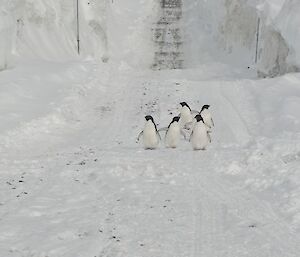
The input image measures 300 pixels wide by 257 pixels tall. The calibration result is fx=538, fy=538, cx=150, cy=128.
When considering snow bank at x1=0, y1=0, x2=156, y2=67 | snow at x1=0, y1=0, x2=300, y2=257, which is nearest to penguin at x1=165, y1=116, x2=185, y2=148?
snow at x1=0, y1=0, x2=300, y2=257

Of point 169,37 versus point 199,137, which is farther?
point 169,37

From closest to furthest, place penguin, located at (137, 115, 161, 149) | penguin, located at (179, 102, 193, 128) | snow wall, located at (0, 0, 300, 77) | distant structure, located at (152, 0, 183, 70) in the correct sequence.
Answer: penguin, located at (137, 115, 161, 149) → penguin, located at (179, 102, 193, 128) → snow wall, located at (0, 0, 300, 77) → distant structure, located at (152, 0, 183, 70)

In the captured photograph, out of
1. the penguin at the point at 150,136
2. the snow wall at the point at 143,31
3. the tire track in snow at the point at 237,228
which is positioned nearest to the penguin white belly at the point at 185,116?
the penguin at the point at 150,136

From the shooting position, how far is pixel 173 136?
470 inches

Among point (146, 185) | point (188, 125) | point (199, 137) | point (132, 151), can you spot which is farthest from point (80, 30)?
point (146, 185)

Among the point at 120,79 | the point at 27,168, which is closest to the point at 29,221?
the point at 27,168

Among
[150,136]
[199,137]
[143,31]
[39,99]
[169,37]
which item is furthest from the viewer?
[143,31]

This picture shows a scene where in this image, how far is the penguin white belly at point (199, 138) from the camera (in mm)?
11461

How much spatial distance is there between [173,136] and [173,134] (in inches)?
2.0

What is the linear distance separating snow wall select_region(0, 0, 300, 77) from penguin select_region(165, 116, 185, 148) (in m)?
7.54

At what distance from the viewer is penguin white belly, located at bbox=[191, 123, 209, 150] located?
11461mm

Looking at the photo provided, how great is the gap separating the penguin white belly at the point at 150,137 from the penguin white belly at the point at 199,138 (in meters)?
0.84

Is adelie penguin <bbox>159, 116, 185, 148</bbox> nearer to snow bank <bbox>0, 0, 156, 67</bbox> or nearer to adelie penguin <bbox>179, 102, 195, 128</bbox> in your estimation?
adelie penguin <bbox>179, 102, 195, 128</bbox>

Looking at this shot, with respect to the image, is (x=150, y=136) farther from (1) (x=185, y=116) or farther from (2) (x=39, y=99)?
(2) (x=39, y=99)
